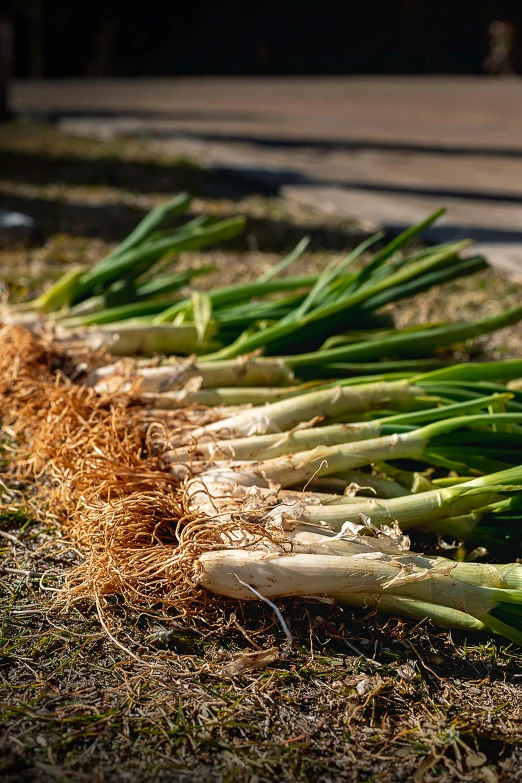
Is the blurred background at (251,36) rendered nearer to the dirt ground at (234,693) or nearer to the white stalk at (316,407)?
the white stalk at (316,407)

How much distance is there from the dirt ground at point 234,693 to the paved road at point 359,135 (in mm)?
2750

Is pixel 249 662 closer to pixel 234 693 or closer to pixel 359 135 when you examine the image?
pixel 234 693

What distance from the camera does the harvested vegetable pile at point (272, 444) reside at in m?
1.53

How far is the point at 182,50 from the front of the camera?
86.6 feet

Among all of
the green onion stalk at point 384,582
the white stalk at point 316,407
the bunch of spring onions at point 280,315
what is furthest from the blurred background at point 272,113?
the green onion stalk at point 384,582

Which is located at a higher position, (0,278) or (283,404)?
(283,404)

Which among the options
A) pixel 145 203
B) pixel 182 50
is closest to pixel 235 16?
pixel 182 50

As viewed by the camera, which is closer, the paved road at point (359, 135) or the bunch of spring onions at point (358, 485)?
the bunch of spring onions at point (358, 485)

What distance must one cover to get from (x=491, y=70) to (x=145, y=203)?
17478 millimetres

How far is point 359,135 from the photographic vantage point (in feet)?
30.9

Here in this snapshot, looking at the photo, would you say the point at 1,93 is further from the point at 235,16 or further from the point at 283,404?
the point at 235,16

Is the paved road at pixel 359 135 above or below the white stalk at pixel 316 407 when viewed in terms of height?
below

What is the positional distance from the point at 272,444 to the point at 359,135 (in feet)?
26.8

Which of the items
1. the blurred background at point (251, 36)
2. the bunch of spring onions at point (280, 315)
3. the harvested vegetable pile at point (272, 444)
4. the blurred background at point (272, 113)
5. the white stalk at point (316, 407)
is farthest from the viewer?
the blurred background at point (251, 36)
